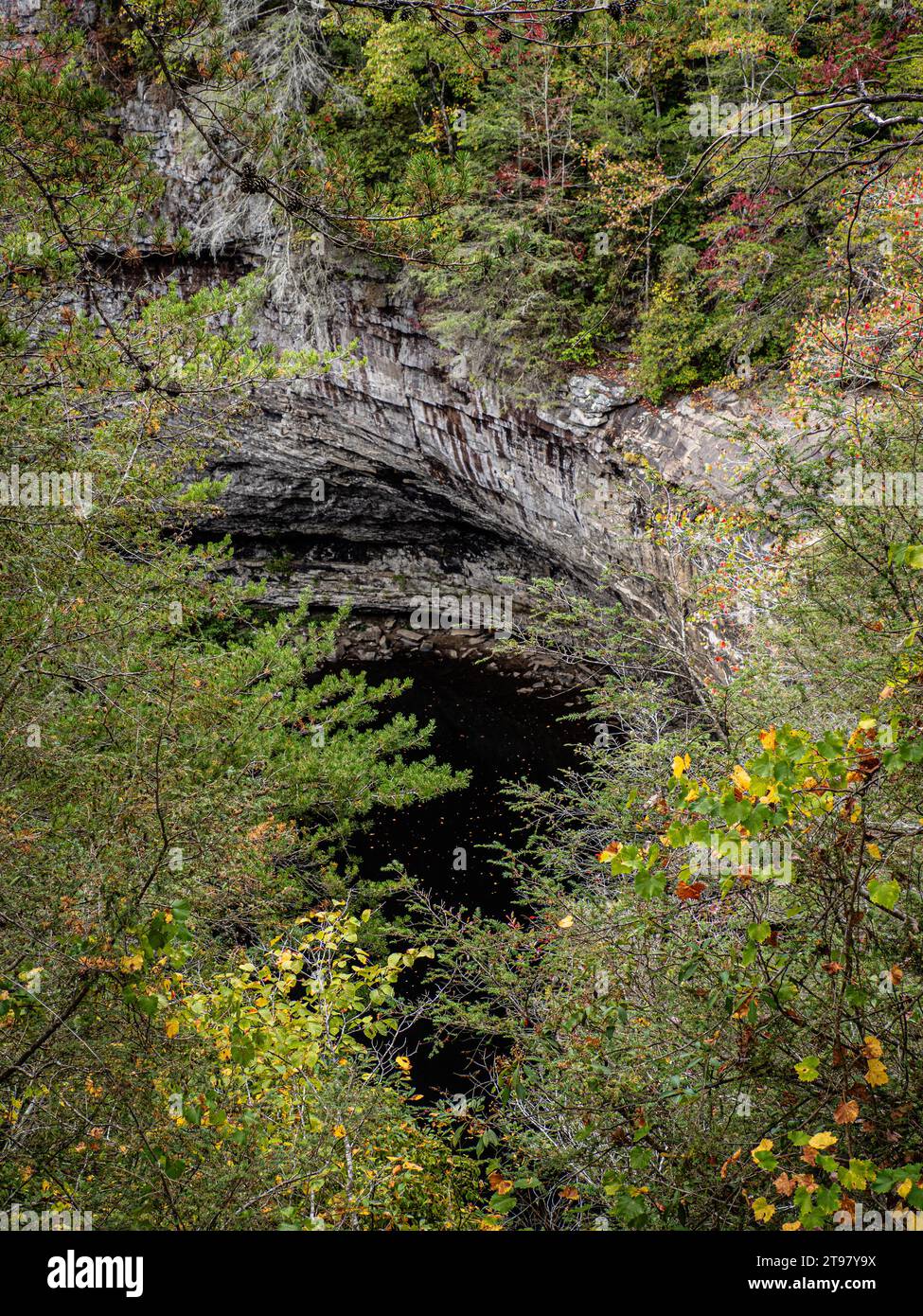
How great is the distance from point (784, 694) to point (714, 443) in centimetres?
554

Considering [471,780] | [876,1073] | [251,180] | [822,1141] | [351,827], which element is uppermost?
[251,180]

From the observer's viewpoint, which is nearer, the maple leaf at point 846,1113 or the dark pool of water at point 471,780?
the maple leaf at point 846,1113

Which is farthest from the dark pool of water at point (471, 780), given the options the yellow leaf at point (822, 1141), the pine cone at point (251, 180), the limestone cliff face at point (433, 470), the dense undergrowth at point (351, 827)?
the yellow leaf at point (822, 1141)

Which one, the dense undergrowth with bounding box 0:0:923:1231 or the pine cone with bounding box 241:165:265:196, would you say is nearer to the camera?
the dense undergrowth with bounding box 0:0:923:1231

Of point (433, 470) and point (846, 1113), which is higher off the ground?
point (433, 470)

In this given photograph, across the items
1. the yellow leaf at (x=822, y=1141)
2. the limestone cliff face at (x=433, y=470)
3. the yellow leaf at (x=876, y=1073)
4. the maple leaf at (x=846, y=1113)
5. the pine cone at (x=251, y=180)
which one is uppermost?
the limestone cliff face at (x=433, y=470)

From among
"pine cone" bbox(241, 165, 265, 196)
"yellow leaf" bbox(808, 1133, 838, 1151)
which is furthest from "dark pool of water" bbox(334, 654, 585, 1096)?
"yellow leaf" bbox(808, 1133, 838, 1151)

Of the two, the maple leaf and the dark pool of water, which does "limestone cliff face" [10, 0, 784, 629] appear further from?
the maple leaf

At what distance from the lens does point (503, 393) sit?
1279 cm

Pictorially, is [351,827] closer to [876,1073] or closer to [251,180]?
[251,180]

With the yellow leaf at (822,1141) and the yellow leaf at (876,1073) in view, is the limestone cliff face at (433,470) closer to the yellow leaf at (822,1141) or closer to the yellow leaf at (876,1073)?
the yellow leaf at (876,1073)

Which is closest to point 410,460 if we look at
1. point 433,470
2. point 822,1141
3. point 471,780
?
point 433,470

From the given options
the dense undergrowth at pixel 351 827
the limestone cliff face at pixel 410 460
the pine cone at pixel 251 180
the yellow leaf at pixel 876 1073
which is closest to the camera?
the yellow leaf at pixel 876 1073
